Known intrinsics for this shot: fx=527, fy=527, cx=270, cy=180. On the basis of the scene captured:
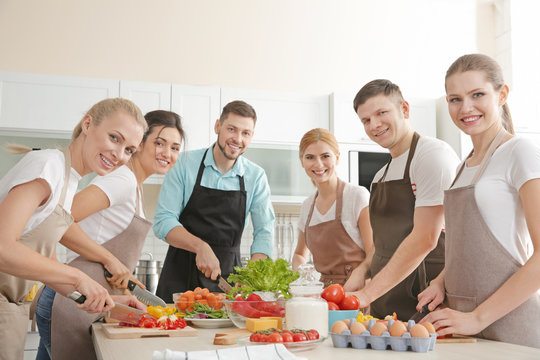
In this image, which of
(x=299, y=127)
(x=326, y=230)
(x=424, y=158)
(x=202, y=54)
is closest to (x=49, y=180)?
(x=424, y=158)

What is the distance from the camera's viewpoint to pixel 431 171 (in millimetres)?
1928

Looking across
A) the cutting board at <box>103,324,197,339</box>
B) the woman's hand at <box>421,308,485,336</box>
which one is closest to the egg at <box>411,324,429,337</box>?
the woman's hand at <box>421,308,485,336</box>

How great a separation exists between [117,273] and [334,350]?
949 millimetres

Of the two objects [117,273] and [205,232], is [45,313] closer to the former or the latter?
[117,273]

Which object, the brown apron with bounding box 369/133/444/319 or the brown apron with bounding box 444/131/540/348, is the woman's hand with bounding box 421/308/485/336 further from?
the brown apron with bounding box 369/133/444/319

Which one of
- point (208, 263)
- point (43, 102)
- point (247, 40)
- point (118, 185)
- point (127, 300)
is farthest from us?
point (247, 40)

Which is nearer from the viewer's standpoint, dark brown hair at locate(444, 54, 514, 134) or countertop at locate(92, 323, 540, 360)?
countertop at locate(92, 323, 540, 360)

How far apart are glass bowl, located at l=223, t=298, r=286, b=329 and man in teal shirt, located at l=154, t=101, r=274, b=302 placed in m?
1.18

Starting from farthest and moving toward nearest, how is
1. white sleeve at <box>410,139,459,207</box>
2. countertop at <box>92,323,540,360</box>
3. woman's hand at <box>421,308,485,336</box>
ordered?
white sleeve at <box>410,139,459,207</box> → woman's hand at <box>421,308,485,336</box> → countertop at <box>92,323,540,360</box>

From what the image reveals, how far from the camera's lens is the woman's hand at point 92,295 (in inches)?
60.9

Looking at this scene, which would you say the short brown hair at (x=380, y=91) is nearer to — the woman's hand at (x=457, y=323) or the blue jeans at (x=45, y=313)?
the woman's hand at (x=457, y=323)

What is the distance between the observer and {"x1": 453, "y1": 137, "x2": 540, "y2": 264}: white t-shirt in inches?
58.7

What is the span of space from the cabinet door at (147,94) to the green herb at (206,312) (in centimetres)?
249

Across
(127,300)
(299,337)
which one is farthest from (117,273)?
(299,337)
